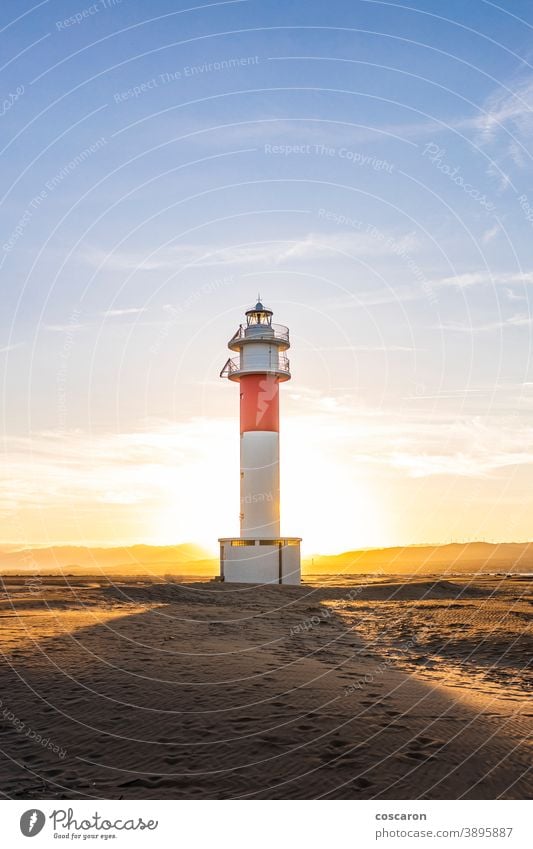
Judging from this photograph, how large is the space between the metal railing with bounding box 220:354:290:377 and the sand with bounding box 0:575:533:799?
15.3 metres

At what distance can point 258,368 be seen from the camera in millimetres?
32062

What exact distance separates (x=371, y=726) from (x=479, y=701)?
257 centimetres

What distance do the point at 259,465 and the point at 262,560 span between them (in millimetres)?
4219

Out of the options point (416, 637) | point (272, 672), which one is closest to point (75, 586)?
point (416, 637)

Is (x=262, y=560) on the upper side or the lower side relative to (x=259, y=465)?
lower

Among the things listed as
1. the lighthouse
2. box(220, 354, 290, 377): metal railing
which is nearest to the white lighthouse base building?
the lighthouse

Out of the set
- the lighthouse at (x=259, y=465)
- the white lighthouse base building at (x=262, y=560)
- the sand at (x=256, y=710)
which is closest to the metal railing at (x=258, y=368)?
the lighthouse at (x=259, y=465)

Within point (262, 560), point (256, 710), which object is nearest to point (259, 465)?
point (262, 560)

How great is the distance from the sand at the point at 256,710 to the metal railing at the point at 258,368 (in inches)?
602

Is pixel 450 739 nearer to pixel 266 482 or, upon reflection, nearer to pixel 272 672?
pixel 272 672

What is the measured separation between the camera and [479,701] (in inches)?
413

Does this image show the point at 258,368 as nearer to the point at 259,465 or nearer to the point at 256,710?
the point at 259,465
